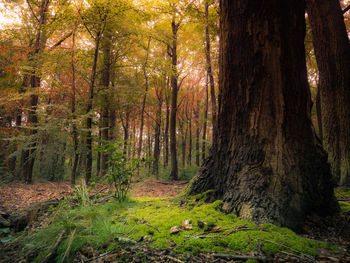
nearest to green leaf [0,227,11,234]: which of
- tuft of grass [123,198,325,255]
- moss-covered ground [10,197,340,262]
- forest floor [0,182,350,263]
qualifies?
forest floor [0,182,350,263]

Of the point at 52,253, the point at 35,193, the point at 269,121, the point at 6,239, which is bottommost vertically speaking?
the point at 35,193

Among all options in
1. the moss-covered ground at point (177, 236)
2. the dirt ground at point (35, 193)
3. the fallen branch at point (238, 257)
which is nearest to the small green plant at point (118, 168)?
the dirt ground at point (35, 193)

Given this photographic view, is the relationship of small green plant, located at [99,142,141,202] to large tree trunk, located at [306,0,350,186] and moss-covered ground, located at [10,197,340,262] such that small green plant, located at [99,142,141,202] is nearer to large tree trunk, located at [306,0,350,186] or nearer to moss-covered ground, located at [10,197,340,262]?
moss-covered ground, located at [10,197,340,262]

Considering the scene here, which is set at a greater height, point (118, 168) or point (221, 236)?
point (118, 168)

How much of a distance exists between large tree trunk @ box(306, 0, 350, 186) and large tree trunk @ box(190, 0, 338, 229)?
2.70m

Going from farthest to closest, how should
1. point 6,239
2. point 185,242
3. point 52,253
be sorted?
point 6,239
point 185,242
point 52,253

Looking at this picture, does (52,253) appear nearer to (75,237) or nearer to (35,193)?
(75,237)

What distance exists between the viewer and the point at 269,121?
8.70ft

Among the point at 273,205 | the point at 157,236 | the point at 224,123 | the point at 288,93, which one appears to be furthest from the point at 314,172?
the point at 157,236

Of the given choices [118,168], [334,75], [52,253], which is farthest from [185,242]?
[334,75]

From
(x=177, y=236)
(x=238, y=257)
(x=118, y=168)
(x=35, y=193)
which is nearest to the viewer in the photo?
(x=238, y=257)

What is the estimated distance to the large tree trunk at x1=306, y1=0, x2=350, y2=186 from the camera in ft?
15.1

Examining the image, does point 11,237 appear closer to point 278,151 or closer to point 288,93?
point 278,151

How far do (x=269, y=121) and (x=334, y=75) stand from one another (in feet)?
12.3
